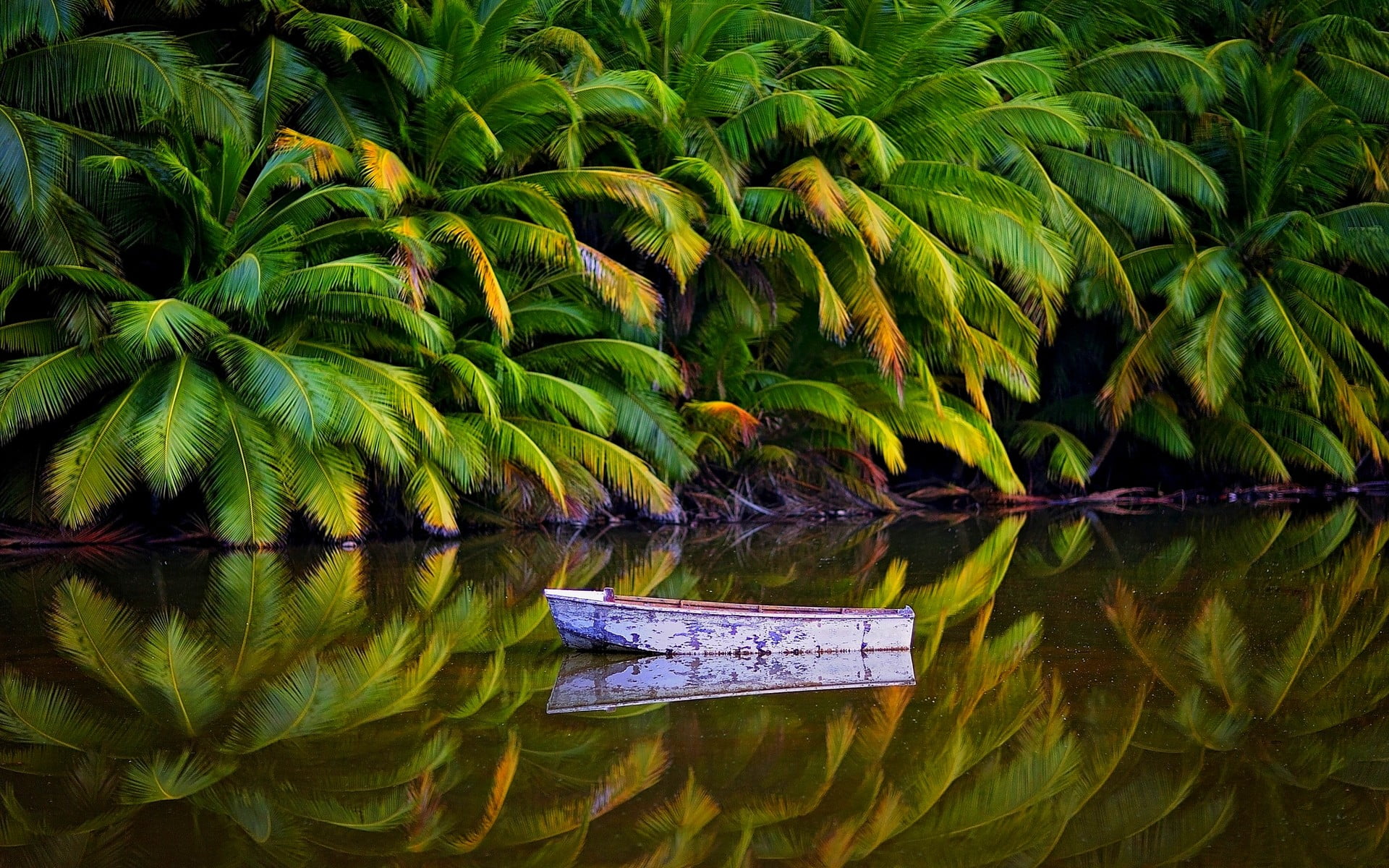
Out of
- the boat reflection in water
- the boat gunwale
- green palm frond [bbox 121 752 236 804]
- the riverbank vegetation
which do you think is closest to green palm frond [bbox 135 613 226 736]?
green palm frond [bbox 121 752 236 804]

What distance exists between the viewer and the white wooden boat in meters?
7.45

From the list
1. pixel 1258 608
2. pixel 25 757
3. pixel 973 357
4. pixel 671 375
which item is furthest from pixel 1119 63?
pixel 25 757

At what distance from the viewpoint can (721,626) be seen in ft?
24.5

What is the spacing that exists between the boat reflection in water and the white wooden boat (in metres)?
0.07

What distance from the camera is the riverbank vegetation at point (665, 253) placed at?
475 inches

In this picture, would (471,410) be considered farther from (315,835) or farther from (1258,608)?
(315,835)

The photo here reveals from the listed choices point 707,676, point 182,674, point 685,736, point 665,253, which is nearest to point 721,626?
point 707,676

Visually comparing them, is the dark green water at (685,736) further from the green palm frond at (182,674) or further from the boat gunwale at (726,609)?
the boat gunwale at (726,609)

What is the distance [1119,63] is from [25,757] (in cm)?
1615

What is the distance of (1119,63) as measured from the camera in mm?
17844

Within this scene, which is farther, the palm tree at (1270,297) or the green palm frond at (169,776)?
the palm tree at (1270,297)

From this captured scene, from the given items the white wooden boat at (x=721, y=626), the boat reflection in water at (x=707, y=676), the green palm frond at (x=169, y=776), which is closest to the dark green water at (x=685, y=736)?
the green palm frond at (x=169, y=776)

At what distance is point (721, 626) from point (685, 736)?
1479 mm

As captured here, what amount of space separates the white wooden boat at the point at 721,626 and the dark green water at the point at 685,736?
0.32 metres
